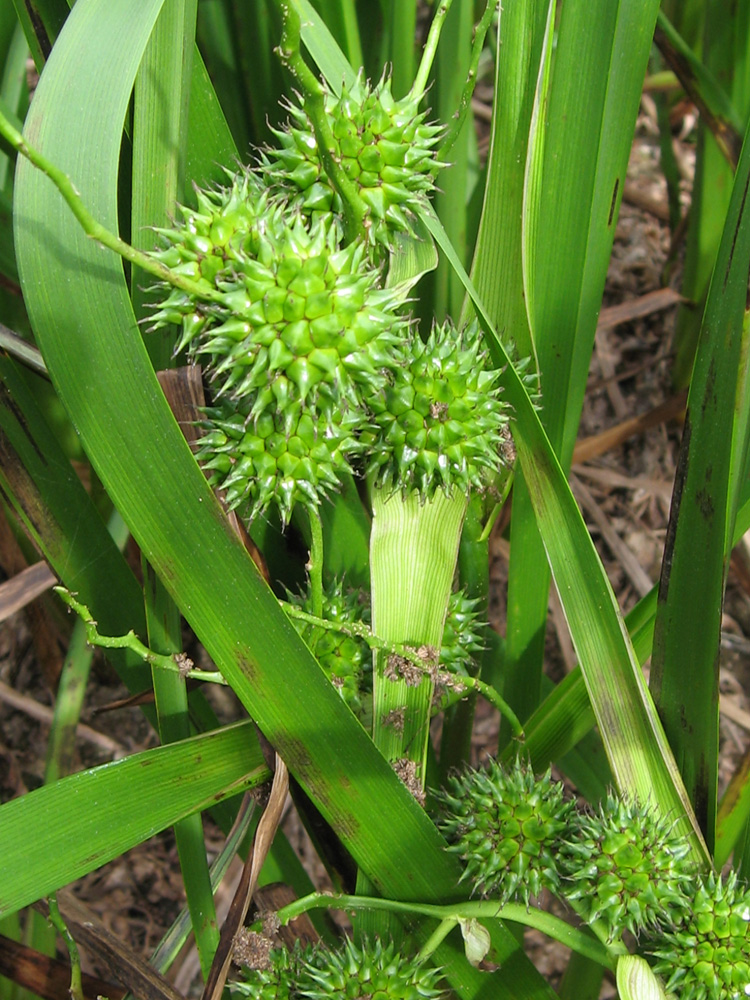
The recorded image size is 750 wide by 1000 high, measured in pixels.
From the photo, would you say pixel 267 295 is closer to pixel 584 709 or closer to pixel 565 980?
pixel 584 709

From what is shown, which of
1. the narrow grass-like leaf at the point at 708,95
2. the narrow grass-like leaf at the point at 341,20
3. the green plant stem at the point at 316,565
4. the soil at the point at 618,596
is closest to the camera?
the green plant stem at the point at 316,565

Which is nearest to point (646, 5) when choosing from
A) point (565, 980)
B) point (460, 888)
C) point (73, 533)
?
point (73, 533)

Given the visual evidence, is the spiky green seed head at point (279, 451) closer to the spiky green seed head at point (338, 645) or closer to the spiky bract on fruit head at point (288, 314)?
the spiky bract on fruit head at point (288, 314)

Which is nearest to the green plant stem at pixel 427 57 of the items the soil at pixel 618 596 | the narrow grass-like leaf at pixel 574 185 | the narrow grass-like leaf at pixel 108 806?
the narrow grass-like leaf at pixel 574 185

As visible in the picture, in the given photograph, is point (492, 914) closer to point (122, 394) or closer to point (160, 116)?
point (122, 394)

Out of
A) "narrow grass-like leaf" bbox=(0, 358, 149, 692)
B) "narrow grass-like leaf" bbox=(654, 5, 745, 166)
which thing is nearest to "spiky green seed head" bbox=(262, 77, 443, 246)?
"narrow grass-like leaf" bbox=(0, 358, 149, 692)

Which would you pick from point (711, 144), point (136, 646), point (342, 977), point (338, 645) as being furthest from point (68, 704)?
point (711, 144)

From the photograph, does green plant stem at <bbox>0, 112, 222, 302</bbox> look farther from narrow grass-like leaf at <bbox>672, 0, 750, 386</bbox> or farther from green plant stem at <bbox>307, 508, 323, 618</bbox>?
narrow grass-like leaf at <bbox>672, 0, 750, 386</bbox>

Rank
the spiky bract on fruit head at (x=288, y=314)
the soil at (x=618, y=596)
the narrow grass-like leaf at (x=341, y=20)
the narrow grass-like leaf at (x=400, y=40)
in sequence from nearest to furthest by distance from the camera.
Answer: the spiky bract on fruit head at (x=288, y=314), the narrow grass-like leaf at (x=341, y=20), the narrow grass-like leaf at (x=400, y=40), the soil at (x=618, y=596)
